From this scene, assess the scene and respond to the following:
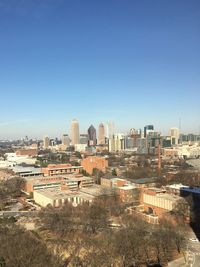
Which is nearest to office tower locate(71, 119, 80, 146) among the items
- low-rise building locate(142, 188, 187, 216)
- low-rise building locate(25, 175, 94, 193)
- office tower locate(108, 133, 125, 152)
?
office tower locate(108, 133, 125, 152)

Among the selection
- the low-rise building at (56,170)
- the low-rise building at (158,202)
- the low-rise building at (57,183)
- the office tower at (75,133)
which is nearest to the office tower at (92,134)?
the office tower at (75,133)

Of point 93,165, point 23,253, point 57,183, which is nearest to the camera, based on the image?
point 23,253

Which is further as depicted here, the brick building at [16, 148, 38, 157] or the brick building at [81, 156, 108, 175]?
the brick building at [16, 148, 38, 157]

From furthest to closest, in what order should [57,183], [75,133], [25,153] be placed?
[75,133] < [25,153] < [57,183]

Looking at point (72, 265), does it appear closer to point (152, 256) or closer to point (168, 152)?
point (152, 256)

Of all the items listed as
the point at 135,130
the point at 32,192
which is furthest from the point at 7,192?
the point at 135,130

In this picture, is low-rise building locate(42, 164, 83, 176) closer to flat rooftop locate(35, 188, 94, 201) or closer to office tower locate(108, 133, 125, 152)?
flat rooftop locate(35, 188, 94, 201)

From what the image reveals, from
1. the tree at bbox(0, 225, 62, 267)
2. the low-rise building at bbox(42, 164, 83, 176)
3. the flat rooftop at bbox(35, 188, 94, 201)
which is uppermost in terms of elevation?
the low-rise building at bbox(42, 164, 83, 176)

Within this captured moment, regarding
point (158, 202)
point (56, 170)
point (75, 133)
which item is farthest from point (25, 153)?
point (158, 202)

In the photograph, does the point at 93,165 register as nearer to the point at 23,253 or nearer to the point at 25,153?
the point at 23,253

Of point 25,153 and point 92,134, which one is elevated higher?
point 92,134

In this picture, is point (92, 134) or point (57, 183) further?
point (92, 134)
